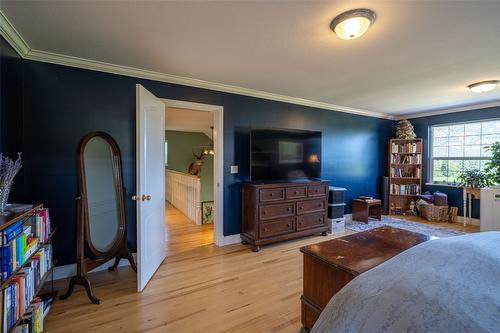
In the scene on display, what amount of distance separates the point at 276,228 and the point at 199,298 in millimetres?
1466

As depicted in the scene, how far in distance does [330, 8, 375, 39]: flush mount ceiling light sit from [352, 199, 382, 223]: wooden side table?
3.56 metres

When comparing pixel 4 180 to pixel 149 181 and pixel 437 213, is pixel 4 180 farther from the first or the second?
pixel 437 213

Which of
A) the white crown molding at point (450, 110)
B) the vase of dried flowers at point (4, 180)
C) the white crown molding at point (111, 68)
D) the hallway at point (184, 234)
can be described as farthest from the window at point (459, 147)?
the vase of dried flowers at point (4, 180)

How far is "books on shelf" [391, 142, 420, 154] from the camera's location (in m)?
5.07

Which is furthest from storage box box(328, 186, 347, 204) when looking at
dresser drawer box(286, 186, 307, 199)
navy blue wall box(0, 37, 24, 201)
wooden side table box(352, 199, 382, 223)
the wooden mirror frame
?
navy blue wall box(0, 37, 24, 201)

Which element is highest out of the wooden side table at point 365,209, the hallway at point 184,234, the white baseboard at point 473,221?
the wooden side table at point 365,209

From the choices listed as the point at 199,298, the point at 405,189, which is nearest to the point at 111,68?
the point at 199,298

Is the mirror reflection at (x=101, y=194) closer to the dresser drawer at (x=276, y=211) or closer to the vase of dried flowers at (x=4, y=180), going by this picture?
the vase of dried flowers at (x=4, y=180)

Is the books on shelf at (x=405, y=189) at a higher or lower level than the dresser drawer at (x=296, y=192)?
lower

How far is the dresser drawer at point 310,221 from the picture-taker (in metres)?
3.45

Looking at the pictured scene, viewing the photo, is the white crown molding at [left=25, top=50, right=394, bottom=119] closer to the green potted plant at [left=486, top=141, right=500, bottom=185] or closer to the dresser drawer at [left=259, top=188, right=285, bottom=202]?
the dresser drawer at [left=259, top=188, right=285, bottom=202]

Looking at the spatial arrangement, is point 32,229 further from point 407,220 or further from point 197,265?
point 407,220

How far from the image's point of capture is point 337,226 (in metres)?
3.96

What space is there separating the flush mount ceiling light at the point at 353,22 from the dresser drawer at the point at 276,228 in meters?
2.34
